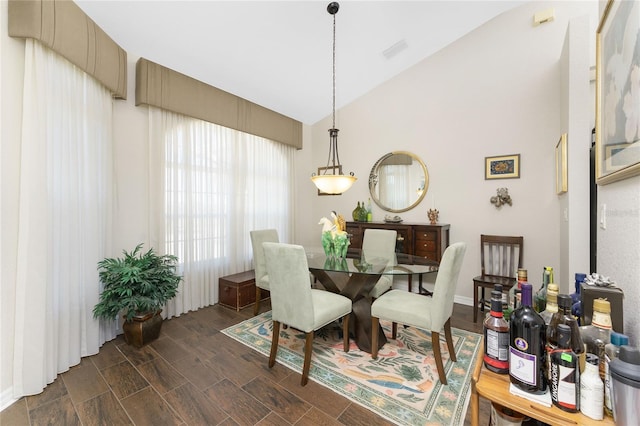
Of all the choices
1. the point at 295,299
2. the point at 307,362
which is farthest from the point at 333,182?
the point at 307,362

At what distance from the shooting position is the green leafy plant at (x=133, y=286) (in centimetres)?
225

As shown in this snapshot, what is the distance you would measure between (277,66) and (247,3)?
881mm

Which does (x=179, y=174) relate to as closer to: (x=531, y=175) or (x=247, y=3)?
(x=247, y=3)

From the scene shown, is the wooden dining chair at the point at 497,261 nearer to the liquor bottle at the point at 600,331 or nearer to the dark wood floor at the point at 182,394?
the dark wood floor at the point at 182,394

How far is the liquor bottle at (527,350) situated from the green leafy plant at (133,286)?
2.65m

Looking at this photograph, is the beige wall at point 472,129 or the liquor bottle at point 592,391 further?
the beige wall at point 472,129

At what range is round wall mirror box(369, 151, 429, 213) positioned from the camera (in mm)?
3738

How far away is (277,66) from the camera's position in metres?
3.30

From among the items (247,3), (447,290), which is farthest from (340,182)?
(247,3)

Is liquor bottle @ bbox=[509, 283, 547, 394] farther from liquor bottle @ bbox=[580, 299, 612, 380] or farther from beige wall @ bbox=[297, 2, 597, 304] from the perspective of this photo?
beige wall @ bbox=[297, 2, 597, 304]

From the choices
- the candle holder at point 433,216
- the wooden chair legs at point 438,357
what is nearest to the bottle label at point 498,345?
the wooden chair legs at point 438,357

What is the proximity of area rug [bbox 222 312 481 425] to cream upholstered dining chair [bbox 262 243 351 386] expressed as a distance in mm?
298

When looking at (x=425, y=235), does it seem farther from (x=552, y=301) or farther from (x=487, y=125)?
(x=552, y=301)

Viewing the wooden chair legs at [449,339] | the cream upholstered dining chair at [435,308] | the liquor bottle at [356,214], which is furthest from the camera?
the liquor bottle at [356,214]
